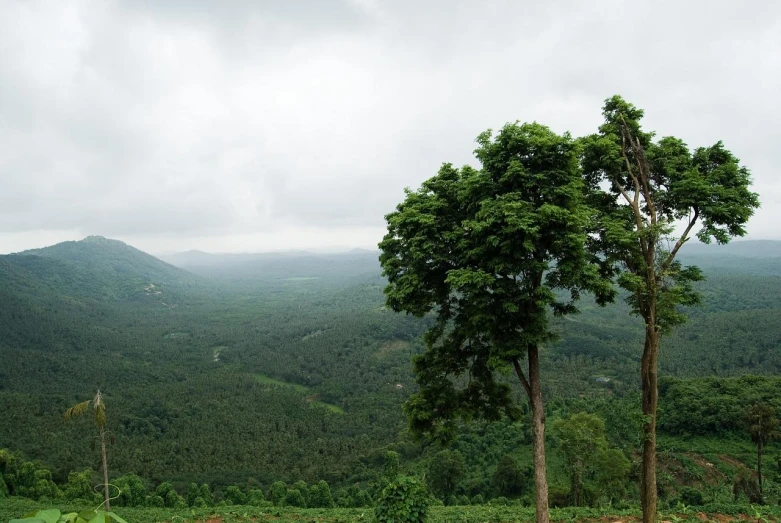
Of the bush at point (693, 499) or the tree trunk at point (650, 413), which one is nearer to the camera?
the tree trunk at point (650, 413)

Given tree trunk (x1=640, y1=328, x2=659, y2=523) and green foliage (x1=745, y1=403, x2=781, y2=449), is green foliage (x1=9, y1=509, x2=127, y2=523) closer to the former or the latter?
tree trunk (x1=640, y1=328, x2=659, y2=523)

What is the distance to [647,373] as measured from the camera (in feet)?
30.7

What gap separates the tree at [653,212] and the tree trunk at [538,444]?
90.0 inches

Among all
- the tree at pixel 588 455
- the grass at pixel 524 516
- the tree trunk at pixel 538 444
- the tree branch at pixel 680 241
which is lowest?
the tree at pixel 588 455

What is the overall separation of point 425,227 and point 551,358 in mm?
93088

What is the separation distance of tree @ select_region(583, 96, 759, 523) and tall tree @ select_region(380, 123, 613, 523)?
1043 mm

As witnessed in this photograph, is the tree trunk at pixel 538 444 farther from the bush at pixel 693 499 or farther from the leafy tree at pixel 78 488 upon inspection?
the leafy tree at pixel 78 488

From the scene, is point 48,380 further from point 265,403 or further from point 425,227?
point 425,227

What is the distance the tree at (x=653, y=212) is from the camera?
8844 mm

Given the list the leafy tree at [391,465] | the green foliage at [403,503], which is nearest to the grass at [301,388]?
the leafy tree at [391,465]

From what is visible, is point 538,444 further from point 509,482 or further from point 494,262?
point 509,482

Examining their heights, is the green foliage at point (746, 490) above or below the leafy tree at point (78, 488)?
above

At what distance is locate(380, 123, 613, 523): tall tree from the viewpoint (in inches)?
319

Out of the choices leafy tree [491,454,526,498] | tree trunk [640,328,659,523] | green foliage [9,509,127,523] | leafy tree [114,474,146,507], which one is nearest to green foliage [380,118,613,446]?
tree trunk [640,328,659,523]
